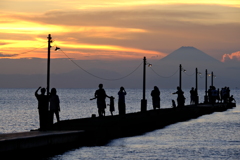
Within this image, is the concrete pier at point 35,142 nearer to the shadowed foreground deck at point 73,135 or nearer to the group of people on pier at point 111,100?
the shadowed foreground deck at point 73,135

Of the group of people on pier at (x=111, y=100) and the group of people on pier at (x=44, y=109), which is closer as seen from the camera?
the group of people on pier at (x=44, y=109)

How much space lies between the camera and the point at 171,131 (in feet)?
121

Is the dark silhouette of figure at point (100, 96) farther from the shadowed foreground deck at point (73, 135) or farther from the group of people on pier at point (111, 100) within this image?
the shadowed foreground deck at point (73, 135)

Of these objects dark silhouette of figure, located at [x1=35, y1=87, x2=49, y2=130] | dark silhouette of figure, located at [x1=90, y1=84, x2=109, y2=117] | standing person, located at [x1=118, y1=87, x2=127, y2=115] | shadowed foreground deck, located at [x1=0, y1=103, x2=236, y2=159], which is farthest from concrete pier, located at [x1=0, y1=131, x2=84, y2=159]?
standing person, located at [x1=118, y1=87, x2=127, y2=115]

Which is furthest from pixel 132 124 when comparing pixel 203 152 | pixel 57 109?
Result: pixel 203 152

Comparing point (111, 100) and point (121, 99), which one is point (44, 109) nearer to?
point (111, 100)

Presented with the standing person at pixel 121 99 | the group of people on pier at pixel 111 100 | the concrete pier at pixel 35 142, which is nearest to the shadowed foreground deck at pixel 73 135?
the concrete pier at pixel 35 142

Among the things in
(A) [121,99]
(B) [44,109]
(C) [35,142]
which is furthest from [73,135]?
(A) [121,99]

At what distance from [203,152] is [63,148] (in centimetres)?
602

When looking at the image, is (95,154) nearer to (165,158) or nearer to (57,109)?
(165,158)

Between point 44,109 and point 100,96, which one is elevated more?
point 100,96

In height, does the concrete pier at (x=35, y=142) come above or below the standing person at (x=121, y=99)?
below

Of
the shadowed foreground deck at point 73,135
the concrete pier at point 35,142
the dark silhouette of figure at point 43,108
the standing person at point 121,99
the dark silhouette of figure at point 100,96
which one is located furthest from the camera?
the standing person at point 121,99

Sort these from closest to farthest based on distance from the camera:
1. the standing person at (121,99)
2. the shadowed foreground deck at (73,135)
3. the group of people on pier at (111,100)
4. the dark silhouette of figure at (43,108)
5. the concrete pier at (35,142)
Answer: the concrete pier at (35,142), the shadowed foreground deck at (73,135), the dark silhouette of figure at (43,108), the group of people on pier at (111,100), the standing person at (121,99)
